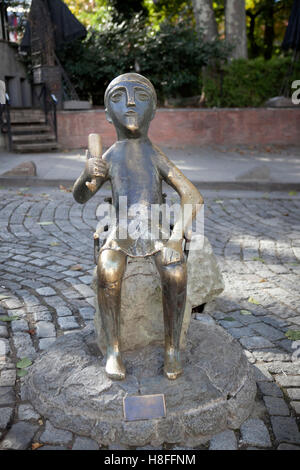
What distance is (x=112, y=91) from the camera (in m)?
2.80

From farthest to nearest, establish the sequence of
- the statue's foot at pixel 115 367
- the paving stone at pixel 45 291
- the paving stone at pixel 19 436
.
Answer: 1. the paving stone at pixel 45 291
2. the statue's foot at pixel 115 367
3. the paving stone at pixel 19 436

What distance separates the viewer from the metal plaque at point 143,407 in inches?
92.7

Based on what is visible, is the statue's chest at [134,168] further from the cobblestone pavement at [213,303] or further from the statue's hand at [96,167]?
the cobblestone pavement at [213,303]

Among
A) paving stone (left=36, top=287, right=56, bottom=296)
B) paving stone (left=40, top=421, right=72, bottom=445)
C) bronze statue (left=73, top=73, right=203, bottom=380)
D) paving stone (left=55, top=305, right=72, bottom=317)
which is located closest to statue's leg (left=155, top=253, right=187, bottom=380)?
bronze statue (left=73, top=73, right=203, bottom=380)

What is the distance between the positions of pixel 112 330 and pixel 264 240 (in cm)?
379

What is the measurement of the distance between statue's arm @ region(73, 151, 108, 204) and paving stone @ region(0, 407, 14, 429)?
1.44 m

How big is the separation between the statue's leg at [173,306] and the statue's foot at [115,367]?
263 mm

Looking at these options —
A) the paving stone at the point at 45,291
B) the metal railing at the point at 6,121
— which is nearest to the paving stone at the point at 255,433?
the paving stone at the point at 45,291

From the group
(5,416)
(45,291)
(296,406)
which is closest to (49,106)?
(45,291)

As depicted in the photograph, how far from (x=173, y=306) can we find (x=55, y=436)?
99 cm

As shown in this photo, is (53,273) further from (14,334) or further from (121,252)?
(121,252)

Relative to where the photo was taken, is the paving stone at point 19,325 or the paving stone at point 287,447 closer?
the paving stone at point 287,447

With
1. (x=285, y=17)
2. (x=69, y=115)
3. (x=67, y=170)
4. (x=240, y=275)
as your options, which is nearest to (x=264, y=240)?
(x=240, y=275)

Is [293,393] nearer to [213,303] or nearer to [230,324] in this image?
[230,324]
